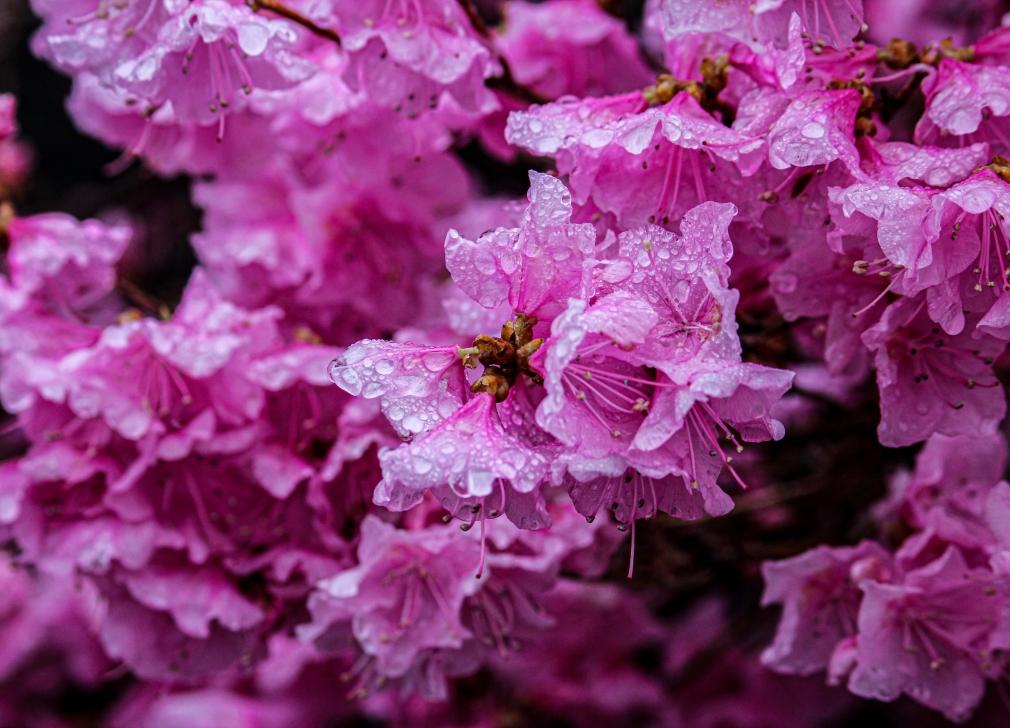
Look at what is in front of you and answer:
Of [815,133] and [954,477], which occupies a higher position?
[815,133]

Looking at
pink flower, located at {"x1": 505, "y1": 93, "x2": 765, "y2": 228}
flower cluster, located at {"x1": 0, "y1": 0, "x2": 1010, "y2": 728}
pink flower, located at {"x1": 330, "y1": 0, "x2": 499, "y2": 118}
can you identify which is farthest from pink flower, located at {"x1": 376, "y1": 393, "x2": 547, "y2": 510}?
pink flower, located at {"x1": 330, "y1": 0, "x2": 499, "y2": 118}

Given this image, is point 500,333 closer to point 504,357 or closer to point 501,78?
point 504,357

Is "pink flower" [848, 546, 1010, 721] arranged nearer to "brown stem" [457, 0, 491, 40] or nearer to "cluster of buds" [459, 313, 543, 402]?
"cluster of buds" [459, 313, 543, 402]

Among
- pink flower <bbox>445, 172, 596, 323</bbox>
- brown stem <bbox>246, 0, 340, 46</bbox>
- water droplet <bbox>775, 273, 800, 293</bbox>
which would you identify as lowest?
water droplet <bbox>775, 273, 800, 293</bbox>

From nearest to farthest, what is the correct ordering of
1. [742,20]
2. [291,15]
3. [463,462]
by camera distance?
[463,462] < [742,20] < [291,15]

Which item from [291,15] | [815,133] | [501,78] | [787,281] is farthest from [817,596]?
[291,15]

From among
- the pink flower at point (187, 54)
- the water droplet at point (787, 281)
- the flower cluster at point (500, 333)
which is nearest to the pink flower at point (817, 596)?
the flower cluster at point (500, 333)

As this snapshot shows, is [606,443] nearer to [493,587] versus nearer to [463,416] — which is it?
[463,416]
